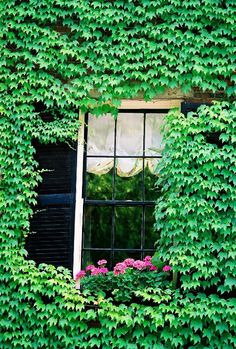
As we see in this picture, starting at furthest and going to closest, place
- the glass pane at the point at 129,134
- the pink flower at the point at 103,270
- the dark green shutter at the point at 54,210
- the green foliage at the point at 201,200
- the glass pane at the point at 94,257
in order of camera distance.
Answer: the glass pane at the point at 129,134, the glass pane at the point at 94,257, the dark green shutter at the point at 54,210, the pink flower at the point at 103,270, the green foliage at the point at 201,200

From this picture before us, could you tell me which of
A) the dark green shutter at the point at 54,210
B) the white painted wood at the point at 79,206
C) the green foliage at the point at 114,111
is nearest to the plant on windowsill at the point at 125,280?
the green foliage at the point at 114,111

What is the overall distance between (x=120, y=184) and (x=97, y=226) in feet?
1.87

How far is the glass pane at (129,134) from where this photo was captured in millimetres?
7836

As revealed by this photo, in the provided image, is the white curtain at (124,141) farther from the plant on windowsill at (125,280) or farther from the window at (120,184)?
the plant on windowsill at (125,280)

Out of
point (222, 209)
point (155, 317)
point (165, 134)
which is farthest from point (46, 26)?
point (155, 317)

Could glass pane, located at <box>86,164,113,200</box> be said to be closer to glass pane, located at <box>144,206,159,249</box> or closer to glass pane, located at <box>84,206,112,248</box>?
glass pane, located at <box>84,206,112,248</box>

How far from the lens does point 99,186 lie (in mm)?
7785

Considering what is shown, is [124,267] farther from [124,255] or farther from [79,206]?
[79,206]

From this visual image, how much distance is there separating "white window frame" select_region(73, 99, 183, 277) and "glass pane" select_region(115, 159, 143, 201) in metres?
0.45

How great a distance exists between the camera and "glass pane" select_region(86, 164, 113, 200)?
7.77m

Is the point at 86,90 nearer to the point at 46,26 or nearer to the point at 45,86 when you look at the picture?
the point at 45,86

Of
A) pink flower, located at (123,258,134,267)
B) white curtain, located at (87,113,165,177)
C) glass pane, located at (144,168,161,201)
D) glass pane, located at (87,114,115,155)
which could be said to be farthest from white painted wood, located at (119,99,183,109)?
pink flower, located at (123,258,134,267)

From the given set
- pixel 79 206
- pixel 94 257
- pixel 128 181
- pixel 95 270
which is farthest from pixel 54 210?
pixel 128 181

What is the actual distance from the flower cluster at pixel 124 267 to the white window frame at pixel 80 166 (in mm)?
224
